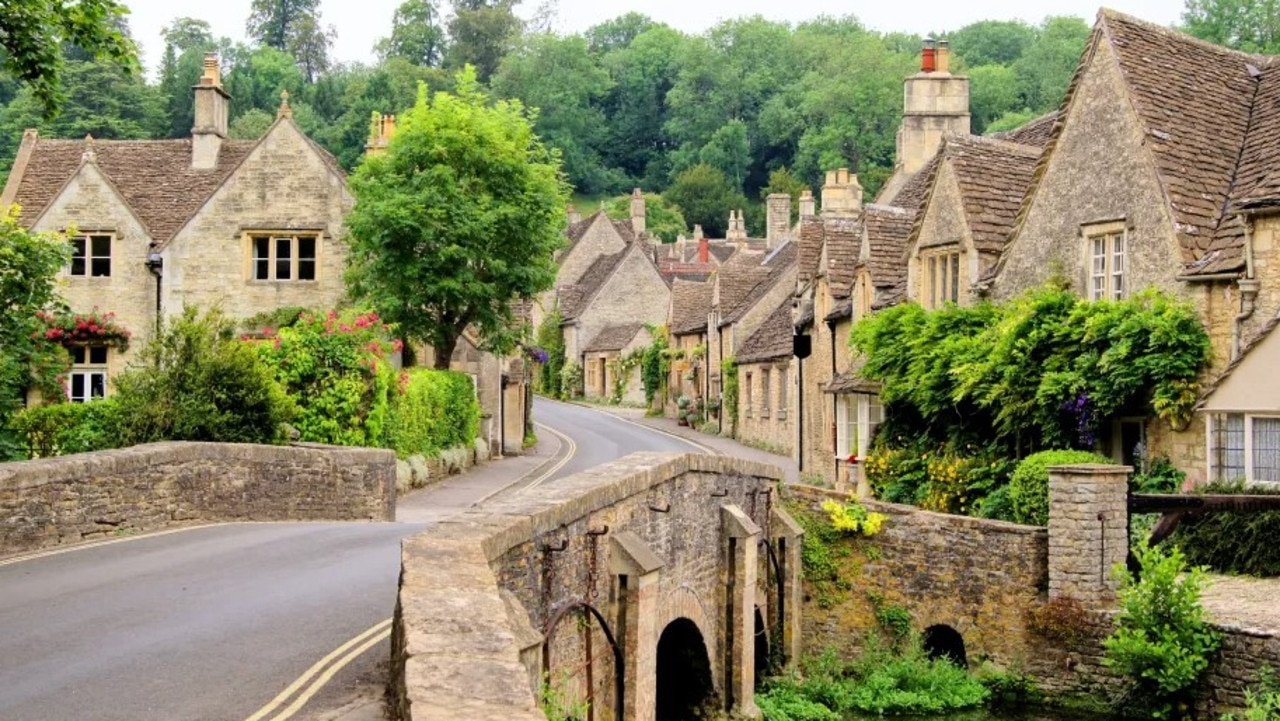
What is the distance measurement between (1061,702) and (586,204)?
114 m

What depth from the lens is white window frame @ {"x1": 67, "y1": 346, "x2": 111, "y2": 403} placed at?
3950 cm

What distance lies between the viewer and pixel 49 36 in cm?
1558

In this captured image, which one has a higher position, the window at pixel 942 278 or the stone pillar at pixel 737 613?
the window at pixel 942 278

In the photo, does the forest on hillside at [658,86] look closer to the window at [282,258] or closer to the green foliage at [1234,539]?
the window at [282,258]

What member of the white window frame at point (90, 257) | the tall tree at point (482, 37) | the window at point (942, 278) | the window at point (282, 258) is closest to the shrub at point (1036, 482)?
the window at point (942, 278)

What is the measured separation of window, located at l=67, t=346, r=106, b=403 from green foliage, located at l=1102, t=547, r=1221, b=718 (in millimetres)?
26724

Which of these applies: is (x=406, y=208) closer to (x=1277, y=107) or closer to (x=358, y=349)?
(x=358, y=349)

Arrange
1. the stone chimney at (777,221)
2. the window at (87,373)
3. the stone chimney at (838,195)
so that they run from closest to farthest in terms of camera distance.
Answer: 1. the window at (87,373)
2. the stone chimney at (838,195)
3. the stone chimney at (777,221)

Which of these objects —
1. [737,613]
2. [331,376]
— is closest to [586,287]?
[331,376]

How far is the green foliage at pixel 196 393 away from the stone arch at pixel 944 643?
11.4 meters

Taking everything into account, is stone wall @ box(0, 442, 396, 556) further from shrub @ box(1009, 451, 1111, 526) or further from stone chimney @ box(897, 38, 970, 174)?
stone chimney @ box(897, 38, 970, 174)

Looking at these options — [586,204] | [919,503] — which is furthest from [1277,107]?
[586,204]

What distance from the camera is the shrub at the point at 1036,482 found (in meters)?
25.3

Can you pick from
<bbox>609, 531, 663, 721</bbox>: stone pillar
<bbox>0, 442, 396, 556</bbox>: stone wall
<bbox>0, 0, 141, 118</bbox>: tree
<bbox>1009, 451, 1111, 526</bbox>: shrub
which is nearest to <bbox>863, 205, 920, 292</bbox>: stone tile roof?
<bbox>1009, 451, 1111, 526</bbox>: shrub
